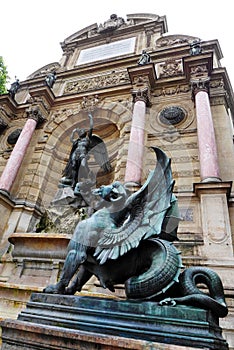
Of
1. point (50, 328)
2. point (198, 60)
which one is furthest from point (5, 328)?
point (198, 60)

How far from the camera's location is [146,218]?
242 centimetres

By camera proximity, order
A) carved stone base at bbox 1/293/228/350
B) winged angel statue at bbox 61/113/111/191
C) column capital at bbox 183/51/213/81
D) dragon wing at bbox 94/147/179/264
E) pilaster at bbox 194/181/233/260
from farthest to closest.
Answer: column capital at bbox 183/51/213/81
winged angel statue at bbox 61/113/111/191
pilaster at bbox 194/181/233/260
dragon wing at bbox 94/147/179/264
carved stone base at bbox 1/293/228/350

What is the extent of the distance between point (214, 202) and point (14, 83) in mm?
11697

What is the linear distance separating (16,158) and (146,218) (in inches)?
292

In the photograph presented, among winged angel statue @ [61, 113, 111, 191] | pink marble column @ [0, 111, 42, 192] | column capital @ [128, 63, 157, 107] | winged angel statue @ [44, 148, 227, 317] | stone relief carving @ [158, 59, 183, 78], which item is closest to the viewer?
winged angel statue @ [44, 148, 227, 317]

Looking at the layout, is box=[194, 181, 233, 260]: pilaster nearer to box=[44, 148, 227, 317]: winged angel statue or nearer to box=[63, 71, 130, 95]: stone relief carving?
box=[44, 148, 227, 317]: winged angel statue

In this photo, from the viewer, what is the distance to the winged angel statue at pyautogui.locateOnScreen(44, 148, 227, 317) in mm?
2004

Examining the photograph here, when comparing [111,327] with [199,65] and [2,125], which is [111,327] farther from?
[2,125]

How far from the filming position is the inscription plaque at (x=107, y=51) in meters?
12.8

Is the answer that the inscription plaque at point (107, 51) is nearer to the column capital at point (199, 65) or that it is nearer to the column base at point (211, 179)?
the column capital at point (199, 65)

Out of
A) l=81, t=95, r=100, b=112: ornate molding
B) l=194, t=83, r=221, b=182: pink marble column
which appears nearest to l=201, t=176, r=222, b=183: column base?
l=194, t=83, r=221, b=182: pink marble column

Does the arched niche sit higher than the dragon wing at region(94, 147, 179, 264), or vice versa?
the arched niche

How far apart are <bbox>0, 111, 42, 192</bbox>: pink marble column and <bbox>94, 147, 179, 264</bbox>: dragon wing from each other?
6540mm

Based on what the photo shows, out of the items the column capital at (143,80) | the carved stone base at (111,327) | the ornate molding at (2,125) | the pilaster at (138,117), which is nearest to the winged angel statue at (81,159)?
the pilaster at (138,117)
